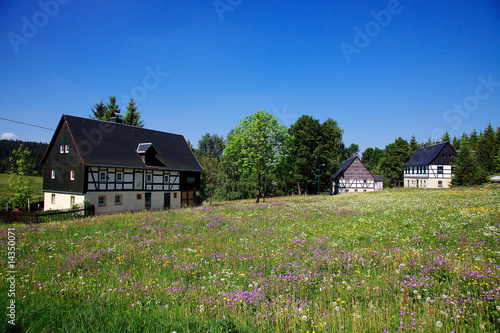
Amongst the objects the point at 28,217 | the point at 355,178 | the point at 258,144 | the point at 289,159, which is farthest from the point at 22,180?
the point at 355,178

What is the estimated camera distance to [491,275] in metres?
5.57

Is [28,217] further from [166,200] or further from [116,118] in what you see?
[116,118]

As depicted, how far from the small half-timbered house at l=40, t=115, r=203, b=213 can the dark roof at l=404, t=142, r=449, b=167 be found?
5879 centimetres

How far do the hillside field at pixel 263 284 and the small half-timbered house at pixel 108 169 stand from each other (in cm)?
1884

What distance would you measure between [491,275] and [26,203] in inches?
1715

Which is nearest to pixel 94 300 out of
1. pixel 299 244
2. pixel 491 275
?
pixel 299 244

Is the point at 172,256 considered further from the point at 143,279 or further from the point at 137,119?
the point at 137,119

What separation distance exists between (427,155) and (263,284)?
244 ft

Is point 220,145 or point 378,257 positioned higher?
point 220,145

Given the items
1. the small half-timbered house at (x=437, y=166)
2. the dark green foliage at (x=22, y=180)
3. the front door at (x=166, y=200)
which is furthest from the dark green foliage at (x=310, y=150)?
the dark green foliage at (x=22, y=180)

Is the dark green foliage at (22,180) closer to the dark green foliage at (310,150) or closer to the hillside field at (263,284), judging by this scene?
the hillside field at (263,284)

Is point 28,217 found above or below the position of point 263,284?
below

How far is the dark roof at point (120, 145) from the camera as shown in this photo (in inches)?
1173

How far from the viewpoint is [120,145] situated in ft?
109
